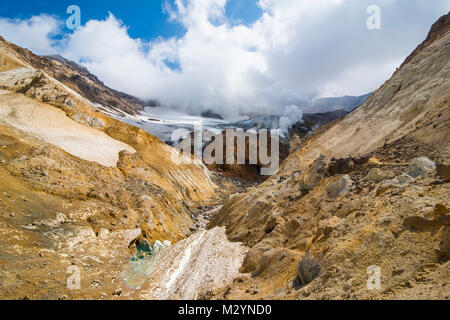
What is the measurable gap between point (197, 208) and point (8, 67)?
3344cm

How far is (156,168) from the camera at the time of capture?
116 feet

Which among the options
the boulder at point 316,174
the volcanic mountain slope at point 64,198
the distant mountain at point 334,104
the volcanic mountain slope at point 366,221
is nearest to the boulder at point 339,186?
the volcanic mountain slope at point 366,221

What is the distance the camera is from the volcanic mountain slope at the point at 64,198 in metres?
10.9

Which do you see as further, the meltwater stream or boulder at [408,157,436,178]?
the meltwater stream

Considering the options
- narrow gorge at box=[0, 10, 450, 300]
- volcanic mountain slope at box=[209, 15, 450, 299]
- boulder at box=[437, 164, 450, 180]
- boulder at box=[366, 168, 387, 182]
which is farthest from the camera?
boulder at box=[366, 168, 387, 182]

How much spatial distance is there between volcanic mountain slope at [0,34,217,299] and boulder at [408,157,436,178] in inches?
503

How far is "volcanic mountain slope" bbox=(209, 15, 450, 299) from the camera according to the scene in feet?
18.4

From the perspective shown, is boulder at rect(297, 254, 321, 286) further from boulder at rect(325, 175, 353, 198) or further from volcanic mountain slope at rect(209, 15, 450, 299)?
boulder at rect(325, 175, 353, 198)

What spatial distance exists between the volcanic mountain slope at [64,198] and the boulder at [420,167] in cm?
1278

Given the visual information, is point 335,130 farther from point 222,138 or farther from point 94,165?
point 222,138

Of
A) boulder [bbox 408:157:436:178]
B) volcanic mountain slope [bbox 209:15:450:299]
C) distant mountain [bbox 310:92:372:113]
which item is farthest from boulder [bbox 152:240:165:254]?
distant mountain [bbox 310:92:372:113]
